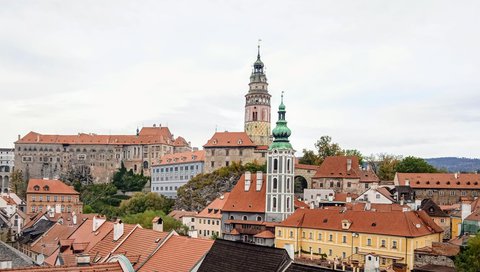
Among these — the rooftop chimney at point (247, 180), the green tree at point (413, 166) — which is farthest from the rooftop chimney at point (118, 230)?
the green tree at point (413, 166)

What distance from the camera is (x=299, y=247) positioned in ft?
162

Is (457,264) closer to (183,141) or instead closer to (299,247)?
(299,247)

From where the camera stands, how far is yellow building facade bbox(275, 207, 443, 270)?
41.3 m

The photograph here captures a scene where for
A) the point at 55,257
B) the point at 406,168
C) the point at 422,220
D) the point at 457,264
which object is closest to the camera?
the point at 55,257

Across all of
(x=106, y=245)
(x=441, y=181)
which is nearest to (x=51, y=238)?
(x=106, y=245)

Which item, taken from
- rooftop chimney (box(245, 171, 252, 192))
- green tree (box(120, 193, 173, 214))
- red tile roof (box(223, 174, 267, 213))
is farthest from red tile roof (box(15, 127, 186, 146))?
rooftop chimney (box(245, 171, 252, 192))

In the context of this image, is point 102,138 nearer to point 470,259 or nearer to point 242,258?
point 470,259

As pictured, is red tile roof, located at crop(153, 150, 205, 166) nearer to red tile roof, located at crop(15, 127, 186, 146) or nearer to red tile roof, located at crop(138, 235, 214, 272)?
red tile roof, located at crop(15, 127, 186, 146)

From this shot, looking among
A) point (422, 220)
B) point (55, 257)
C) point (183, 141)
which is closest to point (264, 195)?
point (422, 220)

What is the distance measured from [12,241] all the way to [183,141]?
245ft

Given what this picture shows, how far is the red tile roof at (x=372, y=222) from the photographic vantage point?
42.1 meters

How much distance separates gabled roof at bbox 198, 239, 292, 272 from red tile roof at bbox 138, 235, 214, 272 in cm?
77

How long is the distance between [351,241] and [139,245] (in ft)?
81.1

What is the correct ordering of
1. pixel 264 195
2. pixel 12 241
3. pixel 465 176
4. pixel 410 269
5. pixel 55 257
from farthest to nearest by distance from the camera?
pixel 465 176 → pixel 264 195 → pixel 12 241 → pixel 410 269 → pixel 55 257
